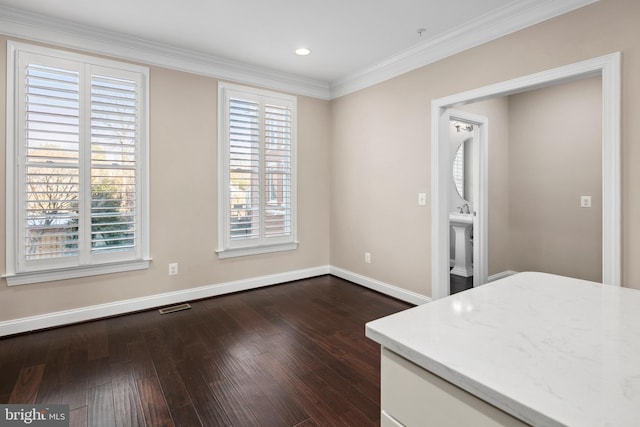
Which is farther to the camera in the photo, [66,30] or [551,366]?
[66,30]

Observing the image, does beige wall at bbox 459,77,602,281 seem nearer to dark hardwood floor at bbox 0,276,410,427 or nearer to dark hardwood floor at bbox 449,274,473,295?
dark hardwood floor at bbox 449,274,473,295

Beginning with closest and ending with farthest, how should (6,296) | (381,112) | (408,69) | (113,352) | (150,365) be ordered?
(150,365)
(113,352)
(6,296)
(408,69)
(381,112)

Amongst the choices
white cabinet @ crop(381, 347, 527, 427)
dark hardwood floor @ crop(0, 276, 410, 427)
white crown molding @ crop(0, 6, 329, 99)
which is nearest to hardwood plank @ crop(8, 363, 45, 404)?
dark hardwood floor @ crop(0, 276, 410, 427)

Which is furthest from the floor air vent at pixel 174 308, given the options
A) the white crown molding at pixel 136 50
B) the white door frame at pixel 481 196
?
the white door frame at pixel 481 196

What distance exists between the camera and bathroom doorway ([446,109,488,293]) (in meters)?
4.09

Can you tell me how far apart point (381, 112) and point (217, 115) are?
6.21 feet

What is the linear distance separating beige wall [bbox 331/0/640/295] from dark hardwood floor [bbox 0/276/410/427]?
833 mm

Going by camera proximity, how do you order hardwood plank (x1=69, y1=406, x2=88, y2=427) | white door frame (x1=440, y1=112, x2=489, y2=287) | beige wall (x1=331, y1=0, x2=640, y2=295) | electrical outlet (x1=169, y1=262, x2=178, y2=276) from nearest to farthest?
hardwood plank (x1=69, y1=406, x2=88, y2=427) → beige wall (x1=331, y1=0, x2=640, y2=295) → electrical outlet (x1=169, y1=262, x2=178, y2=276) → white door frame (x1=440, y1=112, x2=489, y2=287)

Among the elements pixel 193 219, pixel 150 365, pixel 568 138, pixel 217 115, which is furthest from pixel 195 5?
pixel 568 138

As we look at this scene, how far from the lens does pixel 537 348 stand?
2.38 feet

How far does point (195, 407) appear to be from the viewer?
1.90m

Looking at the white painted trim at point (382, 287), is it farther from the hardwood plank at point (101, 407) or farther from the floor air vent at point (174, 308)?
the hardwood plank at point (101, 407)

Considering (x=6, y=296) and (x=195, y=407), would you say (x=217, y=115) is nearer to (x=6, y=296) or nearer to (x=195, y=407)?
(x=6, y=296)

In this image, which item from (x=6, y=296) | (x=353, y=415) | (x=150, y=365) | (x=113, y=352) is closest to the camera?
(x=353, y=415)
